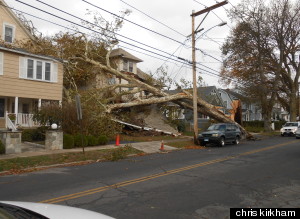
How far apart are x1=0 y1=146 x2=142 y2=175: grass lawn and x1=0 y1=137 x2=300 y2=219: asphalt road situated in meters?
1.18

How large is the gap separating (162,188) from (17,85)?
16481mm

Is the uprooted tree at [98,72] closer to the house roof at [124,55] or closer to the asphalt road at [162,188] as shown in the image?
the house roof at [124,55]

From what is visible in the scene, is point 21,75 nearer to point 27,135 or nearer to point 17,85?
point 17,85

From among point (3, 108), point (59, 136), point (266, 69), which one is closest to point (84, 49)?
point (3, 108)

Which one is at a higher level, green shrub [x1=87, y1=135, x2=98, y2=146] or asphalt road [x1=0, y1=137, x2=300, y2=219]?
green shrub [x1=87, y1=135, x2=98, y2=146]

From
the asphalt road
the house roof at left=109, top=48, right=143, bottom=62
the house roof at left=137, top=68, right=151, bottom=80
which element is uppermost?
the house roof at left=109, top=48, right=143, bottom=62

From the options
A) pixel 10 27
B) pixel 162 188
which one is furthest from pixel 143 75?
pixel 162 188

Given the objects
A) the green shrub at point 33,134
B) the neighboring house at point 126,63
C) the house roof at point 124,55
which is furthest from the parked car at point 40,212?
the house roof at point 124,55

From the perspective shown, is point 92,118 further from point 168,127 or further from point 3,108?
point 168,127

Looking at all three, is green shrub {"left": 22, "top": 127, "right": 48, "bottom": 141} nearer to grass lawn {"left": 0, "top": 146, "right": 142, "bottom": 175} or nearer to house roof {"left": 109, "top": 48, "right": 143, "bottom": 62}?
grass lawn {"left": 0, "top": 146, "right": 142, "bottom": 175}

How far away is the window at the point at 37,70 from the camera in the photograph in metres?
20.5

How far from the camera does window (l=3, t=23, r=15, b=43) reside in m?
21.8

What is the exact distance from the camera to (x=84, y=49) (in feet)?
89.0

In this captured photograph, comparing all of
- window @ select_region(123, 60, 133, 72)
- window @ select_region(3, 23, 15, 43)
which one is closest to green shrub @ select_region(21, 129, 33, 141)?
window @ select_region(3, 23, 15, 43)
